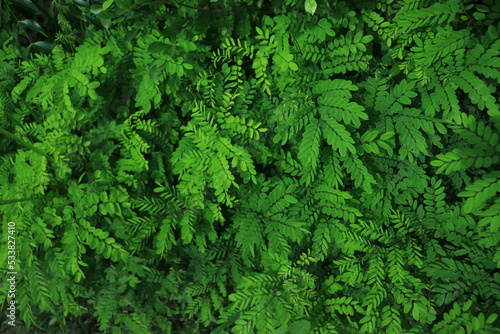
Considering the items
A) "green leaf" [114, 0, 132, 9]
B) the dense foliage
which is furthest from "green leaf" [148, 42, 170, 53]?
"green leaf" [114, 0, 132, 9]

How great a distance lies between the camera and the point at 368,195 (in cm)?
197

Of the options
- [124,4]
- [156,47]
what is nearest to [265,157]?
[156,47]

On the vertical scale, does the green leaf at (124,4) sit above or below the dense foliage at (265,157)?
above

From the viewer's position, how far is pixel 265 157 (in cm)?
200

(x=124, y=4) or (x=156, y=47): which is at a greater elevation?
(x=124, y=4)

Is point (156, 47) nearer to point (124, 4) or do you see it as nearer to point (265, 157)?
point (124, 4)

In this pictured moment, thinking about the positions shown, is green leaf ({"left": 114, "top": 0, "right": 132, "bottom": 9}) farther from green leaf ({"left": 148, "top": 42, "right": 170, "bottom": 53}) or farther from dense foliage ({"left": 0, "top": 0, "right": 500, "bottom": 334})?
green leaf ({"left": 148, "top": 42, "right": 170, "bottom": 53})

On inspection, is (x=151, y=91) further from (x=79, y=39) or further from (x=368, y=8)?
(x=368, y=8)

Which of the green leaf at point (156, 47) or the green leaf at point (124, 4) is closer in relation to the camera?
the green leaf at point (124, 4)

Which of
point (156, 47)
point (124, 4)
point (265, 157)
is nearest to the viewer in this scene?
point (124, 4)

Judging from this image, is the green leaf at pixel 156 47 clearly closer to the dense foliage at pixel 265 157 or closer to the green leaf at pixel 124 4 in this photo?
the dense foliage at pixel 265 157

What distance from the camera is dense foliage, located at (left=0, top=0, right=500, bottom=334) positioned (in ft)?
5.76

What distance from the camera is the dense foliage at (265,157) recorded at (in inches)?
69.1

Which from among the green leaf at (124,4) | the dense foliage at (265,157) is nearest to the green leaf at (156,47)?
the dense foliage at (265,157)
